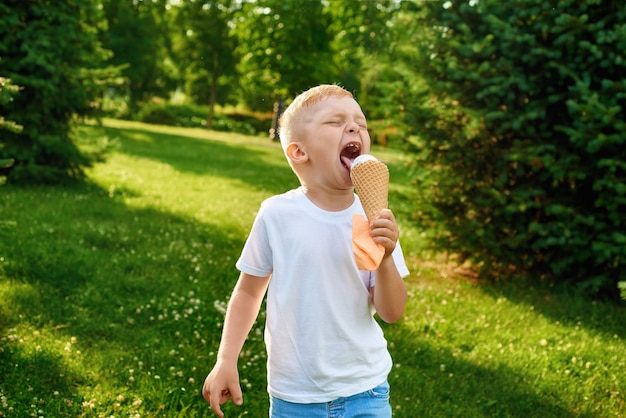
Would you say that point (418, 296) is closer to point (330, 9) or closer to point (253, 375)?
point (253, 375)

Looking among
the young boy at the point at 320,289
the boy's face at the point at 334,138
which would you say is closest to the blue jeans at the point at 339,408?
the young boy at the point at 320,289

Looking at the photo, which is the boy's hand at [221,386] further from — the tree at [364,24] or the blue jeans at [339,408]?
the tree at [364,24]

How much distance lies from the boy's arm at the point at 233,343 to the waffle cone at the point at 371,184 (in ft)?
1.83

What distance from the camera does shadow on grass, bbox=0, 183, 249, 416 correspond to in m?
4.31

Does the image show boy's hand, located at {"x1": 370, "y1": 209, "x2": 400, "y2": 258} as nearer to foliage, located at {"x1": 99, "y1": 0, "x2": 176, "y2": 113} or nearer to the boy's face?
the boy's face

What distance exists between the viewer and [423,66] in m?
7.69

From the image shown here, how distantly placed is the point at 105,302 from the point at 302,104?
388 cm

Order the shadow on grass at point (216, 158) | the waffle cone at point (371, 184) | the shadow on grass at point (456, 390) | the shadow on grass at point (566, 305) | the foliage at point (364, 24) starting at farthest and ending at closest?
the foliage at point (364, 24), the shadow on grass at point (216, 158), the shadow on grass at point (566, 305), the shadow on grass at point (456, 390), the waffle cone at point (371, 184)

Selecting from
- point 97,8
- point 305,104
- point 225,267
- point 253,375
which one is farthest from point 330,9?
point 305,104

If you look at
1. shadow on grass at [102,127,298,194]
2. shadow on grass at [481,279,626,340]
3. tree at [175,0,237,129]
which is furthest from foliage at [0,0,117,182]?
tree at [175,0,237,129]

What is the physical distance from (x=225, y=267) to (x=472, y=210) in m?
2.79

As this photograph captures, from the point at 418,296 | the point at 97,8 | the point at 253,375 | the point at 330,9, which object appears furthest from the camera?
the point at 330,9

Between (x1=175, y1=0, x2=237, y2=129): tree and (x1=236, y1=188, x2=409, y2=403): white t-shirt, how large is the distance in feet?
142

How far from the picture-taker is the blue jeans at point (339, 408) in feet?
7.67
